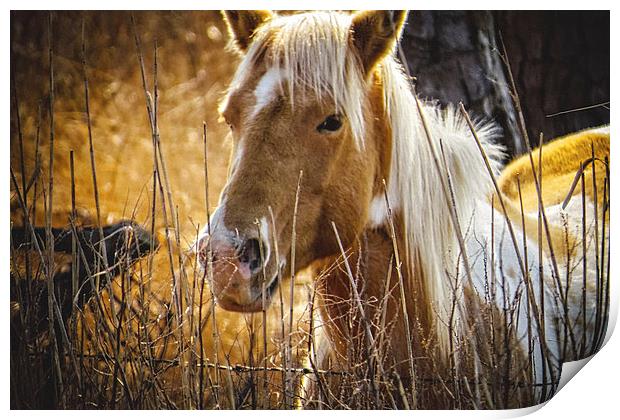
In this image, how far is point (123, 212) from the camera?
207 centimetres

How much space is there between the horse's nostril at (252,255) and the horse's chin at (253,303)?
7 cm

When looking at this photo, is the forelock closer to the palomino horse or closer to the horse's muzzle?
the palomino horse

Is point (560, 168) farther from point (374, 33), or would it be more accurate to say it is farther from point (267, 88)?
point (267, 88)

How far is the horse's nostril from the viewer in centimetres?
174

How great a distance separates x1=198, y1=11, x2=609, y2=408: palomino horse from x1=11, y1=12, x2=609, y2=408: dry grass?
0.02 metres

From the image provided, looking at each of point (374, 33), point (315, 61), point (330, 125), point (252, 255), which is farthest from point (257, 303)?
point (374, 33)

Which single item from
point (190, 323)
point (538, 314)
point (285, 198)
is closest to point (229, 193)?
point (285, 198)

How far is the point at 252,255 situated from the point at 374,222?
347 millimetres

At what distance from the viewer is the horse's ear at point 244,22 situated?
2012 millimetres

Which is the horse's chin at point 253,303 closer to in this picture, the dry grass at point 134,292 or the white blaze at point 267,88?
the dry grass at point 134,292

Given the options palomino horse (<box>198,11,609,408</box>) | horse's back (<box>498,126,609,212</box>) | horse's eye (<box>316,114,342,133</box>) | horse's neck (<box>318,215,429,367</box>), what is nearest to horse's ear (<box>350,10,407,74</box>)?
palomino horse (<box>198,11,609,408</box>)

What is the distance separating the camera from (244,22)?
202 centimetres

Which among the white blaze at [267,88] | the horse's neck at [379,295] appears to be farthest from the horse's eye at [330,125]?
the horse's neck at [379,295]
